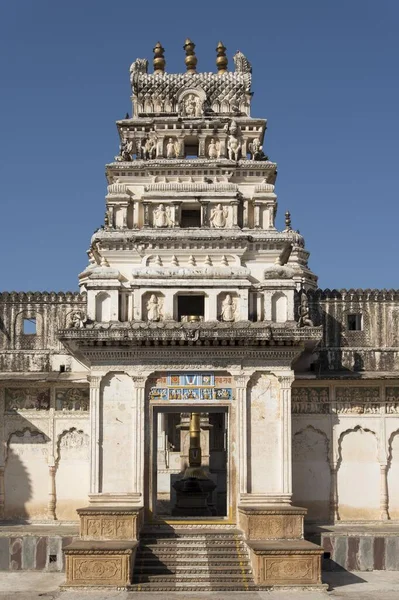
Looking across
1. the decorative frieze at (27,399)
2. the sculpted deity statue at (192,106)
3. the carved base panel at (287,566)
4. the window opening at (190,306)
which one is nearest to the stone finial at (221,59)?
the sculpted deity statue at (192,106)

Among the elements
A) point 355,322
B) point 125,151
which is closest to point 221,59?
point 125,151

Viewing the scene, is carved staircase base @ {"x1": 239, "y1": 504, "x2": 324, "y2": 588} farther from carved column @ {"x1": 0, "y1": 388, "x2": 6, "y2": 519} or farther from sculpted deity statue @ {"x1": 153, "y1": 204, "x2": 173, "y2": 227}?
sculpted deity statue @ {"x1": 153, "y1": 204, "x2": 173, "y2": 227}

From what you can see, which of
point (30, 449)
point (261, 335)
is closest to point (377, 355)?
point (261, 335)

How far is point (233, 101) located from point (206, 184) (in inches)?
129

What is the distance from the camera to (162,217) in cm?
2409

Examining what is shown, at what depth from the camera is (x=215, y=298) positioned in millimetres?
22922

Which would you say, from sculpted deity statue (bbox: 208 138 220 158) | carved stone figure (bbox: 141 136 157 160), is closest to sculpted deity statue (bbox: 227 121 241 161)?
sculpted deity statue (bbox: 208 138 220 158)

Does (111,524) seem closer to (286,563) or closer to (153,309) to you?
(286,563)

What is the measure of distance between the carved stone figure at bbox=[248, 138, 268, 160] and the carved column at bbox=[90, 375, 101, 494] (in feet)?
27.5

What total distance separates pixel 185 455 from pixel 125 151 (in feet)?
49.1

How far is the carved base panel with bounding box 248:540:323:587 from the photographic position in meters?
19.0

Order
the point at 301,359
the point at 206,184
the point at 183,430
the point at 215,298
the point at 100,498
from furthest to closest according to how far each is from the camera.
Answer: the point at 183,430 < the point at 301,359 < the point at 206,184 < the point at 215,298 < the point at 100,498

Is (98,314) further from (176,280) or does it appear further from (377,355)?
(377,355)

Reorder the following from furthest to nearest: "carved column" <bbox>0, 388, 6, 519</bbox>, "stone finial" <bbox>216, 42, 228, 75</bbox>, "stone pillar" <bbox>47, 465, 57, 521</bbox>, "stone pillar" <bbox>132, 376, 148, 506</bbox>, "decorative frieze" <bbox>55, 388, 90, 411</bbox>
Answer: "stone finial" <bbox>216, 42, 228, 75</bbox> → "decorative frieze" <bbox>55, 388, 90, 411</bbox> → "carved column" <bbox>0, 388, 6, 519</bbox> → "stone pillar" <bbox>47, 465, 57, 521</bbox> → "stone pillar" <bbox>132, 376, 148, 506</bbox>
